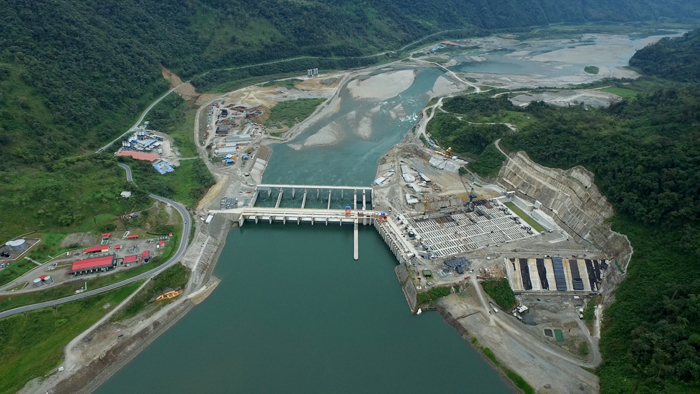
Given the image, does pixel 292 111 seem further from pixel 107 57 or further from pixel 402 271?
pixel 402 271

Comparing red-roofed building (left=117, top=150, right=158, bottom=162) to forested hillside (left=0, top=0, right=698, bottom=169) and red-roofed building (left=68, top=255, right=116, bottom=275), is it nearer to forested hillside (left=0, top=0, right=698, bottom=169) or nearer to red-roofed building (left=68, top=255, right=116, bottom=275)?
forested hillside (left=0, top=0, right=698, bottom=169)

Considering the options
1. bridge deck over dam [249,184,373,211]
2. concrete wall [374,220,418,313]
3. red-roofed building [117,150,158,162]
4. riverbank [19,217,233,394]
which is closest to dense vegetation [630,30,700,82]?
bridge deck over dam [249,184,373,211]

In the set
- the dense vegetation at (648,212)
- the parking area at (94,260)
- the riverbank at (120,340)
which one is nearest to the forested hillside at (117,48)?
the parking area at (94,260)

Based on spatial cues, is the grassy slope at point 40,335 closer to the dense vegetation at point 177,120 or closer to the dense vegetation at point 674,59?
the dense vegetation at point 177,120

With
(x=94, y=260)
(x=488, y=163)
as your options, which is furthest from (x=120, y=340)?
(x=488, y=163)

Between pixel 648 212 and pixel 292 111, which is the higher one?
pixel 292 111

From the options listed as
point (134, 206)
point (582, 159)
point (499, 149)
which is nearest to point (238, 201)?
point (134, 206)

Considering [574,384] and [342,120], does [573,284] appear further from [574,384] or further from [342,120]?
[342,120]
